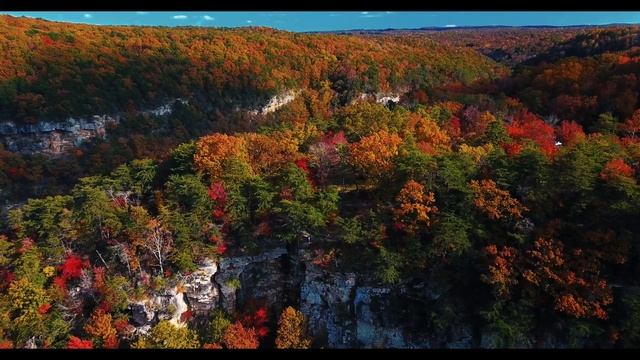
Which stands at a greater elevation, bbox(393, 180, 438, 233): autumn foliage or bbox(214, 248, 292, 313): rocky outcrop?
bbox(393, 180, 438, 233): autumn foliage

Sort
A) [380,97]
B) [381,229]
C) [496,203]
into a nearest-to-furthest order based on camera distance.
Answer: [496,203]
[381,229]
[380,97]

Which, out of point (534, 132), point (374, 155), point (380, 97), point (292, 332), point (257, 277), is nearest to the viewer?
point (292, 332)

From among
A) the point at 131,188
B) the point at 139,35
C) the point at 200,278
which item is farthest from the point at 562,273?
the point at 139,35

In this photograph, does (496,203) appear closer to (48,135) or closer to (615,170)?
(615,170)

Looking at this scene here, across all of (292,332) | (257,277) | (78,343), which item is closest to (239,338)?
(292,332)

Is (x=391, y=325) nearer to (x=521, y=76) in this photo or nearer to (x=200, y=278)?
(x=200, y=278)

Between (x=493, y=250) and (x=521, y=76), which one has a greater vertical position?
(x=521, y=76)

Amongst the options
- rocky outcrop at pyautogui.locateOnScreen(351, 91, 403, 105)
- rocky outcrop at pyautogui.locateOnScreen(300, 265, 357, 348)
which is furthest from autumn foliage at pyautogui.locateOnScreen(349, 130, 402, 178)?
rocky outcrop at pyautogui.locateOnScreen(351, 91, 403, 105)

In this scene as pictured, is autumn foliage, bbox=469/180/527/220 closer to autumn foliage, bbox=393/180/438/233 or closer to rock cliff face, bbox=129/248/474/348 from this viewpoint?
A: autumn foliage, bbox=393/180/438/233

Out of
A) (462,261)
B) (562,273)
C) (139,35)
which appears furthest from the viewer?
(139,35)
